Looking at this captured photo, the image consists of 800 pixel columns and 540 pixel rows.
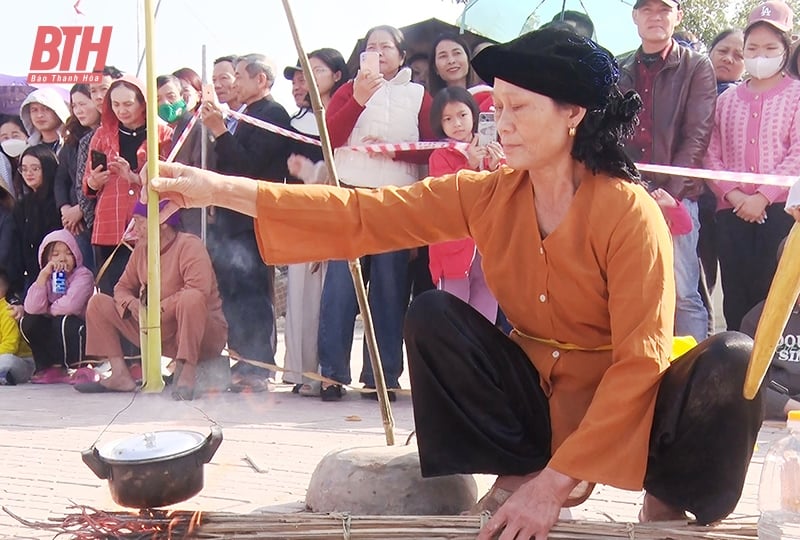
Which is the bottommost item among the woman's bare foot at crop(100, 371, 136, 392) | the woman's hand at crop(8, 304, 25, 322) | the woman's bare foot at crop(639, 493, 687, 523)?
the woman's bare foot at crop(100, 371, 136, 392)

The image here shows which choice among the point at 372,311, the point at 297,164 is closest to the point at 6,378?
the point at 297,164

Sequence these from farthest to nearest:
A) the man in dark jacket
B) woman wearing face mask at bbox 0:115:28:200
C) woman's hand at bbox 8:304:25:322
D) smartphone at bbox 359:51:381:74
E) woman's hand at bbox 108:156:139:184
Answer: woman wearing face mask at bbox 0:115:28:200 < woman's hand at bbox 8:304:25:322 < woman's hand at bbox 108:156:139:184 < the man in dark jacket < smartphone at bbox 359:51:381:74

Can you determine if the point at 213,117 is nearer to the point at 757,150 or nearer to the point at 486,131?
the point at 486,131

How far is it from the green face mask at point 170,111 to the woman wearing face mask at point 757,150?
3.65 meters

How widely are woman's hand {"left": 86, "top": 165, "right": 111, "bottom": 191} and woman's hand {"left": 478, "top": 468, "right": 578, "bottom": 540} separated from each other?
4.72 metres

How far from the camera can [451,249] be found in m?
5.11

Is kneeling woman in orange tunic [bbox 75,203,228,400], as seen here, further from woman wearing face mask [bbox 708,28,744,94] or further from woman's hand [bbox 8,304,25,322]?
woman wearing face mask [bbox 708,28,744,94]

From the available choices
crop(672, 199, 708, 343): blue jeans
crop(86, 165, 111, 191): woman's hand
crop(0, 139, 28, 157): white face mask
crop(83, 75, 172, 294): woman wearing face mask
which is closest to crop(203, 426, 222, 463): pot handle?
crop(672, 199, 708, 343): blue jeans

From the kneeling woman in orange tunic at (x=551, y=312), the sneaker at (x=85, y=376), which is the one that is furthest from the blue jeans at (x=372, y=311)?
the kneeling woman in orange tunic at (x=551, y=312)

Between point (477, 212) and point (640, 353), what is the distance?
2.29ft

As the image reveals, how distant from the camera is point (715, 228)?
536 centimetres

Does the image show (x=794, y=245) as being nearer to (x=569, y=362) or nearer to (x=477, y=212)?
(x=569, y=362)

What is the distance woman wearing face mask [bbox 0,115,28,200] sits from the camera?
24.5ft

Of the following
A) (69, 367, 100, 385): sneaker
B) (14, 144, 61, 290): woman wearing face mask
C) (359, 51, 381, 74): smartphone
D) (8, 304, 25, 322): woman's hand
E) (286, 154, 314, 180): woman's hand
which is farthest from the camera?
(14, 144, 61, 290): woman wearing face mask
